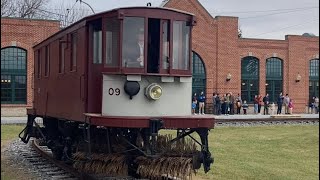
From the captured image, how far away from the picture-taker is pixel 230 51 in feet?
134

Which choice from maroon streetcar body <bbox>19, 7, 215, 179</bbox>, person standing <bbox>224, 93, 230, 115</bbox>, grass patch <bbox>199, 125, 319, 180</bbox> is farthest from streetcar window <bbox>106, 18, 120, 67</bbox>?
person standing <bbox>224, 93, 230, 115</bbox>

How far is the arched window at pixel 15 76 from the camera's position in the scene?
34219 mm

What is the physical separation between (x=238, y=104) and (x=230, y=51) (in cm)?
515

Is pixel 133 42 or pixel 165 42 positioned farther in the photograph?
pixel 165 42

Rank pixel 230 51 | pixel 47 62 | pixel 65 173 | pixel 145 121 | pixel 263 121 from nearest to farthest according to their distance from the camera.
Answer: pixel 145 121 → pixel 65 173 → pixel 47 62 → pixel 263 121 → pixel 230 51

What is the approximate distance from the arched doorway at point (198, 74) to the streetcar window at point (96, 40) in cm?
2992

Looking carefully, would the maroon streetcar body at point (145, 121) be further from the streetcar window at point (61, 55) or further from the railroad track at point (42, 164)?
the streetcar window at point (61, 55)

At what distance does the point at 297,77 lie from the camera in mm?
43344

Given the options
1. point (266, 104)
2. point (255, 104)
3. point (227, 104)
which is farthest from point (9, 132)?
point (255, 104)

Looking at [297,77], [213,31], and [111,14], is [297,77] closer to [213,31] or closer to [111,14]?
[213,31]

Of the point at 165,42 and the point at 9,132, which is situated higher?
the point at 165,42

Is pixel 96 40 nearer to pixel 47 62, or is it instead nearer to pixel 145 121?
pixel 145 121

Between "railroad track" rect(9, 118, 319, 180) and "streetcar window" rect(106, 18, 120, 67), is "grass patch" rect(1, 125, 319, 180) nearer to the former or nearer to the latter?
"railroad track" rect(9, 118, 319, 180)

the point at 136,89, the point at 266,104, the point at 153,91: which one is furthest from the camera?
the point at 266,104
